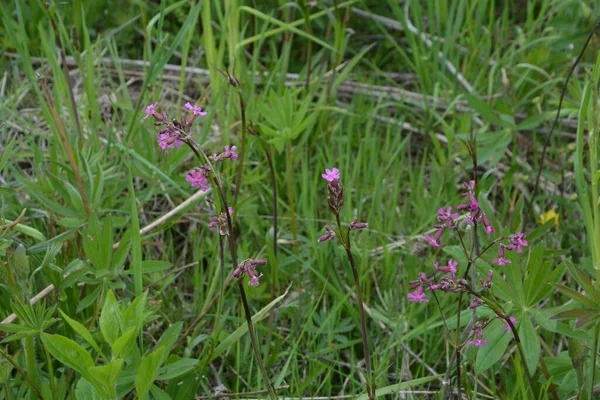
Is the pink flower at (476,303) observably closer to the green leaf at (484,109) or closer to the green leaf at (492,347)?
the green leaf at (492,347)

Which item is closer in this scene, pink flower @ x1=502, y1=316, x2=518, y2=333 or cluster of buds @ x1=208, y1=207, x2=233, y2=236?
cluster of buds @ x1=208, y1=207, x2=233, y2=236

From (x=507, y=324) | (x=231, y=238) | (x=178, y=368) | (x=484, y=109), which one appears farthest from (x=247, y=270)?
(x=484, y=109)

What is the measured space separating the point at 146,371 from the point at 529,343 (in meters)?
0.94

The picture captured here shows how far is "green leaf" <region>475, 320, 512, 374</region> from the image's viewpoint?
192 cm

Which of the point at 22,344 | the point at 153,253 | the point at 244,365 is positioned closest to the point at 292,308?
the point at 244,365

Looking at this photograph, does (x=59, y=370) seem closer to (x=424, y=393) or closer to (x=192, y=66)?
(x=424, y=393)

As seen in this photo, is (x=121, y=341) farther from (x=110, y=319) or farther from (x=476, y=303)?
(x=476, y=303)

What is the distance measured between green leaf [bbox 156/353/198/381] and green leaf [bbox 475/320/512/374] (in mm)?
703

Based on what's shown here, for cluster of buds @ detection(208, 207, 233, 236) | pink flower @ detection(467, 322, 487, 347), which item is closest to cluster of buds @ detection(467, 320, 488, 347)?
pink flower @ detection(467, 322, 487, 347)

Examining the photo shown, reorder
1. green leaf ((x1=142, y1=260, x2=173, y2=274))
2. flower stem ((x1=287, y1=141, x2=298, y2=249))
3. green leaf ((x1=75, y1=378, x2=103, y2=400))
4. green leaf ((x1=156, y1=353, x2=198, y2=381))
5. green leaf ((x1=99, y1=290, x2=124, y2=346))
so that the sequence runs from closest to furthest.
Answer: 1. green leaf ((x1=99, y1=290, x2=124, y2=346))
2. green leaf ((x1=75, y1=378, x2=103, y2=400))
3. green leaf ((x1=156, y1=353, x2=198, y2=381))
4. green leaf ((x1=142, y1=260, x2=173, y2=274))
5. flower stem ((x1=287, y1=141, x2=298, y2=249))

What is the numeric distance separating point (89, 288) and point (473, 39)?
2.20 m

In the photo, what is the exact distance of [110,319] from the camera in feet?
5.55

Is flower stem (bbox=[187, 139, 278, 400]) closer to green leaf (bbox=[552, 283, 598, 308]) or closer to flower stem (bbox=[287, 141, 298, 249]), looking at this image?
green leaf (bbox=[552, 283, 598, 308])

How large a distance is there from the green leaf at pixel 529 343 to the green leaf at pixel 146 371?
89cm
